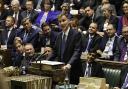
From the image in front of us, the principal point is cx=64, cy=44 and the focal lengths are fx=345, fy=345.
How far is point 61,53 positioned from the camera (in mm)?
4801

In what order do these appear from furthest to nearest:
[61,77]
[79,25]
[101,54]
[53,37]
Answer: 1. [79,25]
2. [53,37]
3. [101,54]
4. [61,77]

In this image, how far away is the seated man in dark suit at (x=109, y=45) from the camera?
568cm

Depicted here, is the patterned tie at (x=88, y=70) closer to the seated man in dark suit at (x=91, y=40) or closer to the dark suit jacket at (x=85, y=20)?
the seated man in dark suit at (x=91, y=40)

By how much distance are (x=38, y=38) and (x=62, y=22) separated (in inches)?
92.3

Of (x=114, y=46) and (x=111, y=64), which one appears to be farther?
(x=114, y=46)

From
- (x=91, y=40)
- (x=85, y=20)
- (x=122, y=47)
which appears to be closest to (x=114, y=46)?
(x=122, y=47)

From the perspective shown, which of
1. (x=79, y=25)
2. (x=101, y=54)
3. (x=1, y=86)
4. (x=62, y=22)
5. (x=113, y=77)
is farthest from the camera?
(x=79, y=25)

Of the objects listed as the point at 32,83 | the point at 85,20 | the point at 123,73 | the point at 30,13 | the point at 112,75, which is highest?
the point at 30,13

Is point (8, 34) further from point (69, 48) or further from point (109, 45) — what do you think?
point (69, 48)

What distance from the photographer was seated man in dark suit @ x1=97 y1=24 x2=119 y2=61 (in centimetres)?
568

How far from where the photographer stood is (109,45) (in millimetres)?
5906

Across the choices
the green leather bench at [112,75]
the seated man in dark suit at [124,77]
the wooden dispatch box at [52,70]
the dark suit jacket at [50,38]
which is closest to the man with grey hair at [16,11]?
the dark suit jacket at [50,38]

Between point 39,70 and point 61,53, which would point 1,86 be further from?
point 61,53

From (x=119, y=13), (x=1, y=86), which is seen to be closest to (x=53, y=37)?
(x=119, y=13)
